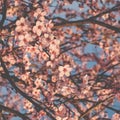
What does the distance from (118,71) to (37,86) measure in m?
2.59

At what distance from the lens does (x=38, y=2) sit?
888 cm

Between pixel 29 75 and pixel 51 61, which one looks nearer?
pixel 51 61

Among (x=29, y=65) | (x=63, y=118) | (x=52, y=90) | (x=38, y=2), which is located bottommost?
(x=63, y=118)

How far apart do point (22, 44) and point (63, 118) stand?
1450mm

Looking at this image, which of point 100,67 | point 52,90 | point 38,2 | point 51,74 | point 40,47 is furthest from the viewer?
point 100,67

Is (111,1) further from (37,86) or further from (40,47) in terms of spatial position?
(40,47)

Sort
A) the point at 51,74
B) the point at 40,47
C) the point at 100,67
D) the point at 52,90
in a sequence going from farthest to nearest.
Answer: the point at 100,67 < the point at 51,74 < the point at 52,90 < the point at 40,47

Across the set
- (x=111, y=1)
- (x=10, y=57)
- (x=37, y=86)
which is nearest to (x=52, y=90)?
(x=37, y=86)

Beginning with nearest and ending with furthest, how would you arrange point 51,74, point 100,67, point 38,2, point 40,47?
point 40,47 < point 38,2 < point 51,74 < point 100,67

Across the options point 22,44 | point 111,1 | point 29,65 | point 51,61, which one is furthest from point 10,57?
point 111,1

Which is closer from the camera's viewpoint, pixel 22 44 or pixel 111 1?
pixel 22 44

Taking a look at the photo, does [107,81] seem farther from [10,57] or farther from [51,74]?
[10,57]

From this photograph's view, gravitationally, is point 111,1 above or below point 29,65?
above

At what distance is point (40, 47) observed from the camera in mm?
7859
